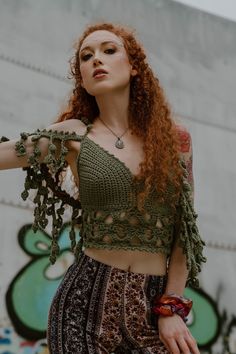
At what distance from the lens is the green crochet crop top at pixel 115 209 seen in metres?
1.58

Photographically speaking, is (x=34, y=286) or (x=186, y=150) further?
(x=34, y=286)

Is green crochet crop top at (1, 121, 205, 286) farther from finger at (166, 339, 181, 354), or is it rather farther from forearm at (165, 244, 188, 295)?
finger at (166, 339, 181, 354)

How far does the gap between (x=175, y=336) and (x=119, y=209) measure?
1.10ft

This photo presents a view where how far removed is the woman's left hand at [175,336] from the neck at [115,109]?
523mm

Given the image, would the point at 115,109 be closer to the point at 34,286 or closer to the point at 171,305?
the point at 171,305

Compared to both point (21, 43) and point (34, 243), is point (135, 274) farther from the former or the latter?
point (21, 43)

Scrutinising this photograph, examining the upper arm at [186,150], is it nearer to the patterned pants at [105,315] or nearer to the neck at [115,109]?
the neck at [115,109]

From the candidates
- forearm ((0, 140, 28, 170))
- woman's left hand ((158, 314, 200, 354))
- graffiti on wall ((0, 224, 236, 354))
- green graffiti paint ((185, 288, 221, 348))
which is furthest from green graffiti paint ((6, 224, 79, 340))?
woman's left hand ((158, 314, 200, 354))

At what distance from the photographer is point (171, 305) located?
1560 mm

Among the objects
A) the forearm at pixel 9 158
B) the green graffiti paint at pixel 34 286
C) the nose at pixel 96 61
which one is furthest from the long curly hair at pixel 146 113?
the green graffiti paint at pixel 34 286

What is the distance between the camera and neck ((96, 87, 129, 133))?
1734mm

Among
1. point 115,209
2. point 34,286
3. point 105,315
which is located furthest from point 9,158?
point 34,286

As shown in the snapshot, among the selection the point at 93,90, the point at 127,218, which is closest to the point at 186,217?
the point at 127,218

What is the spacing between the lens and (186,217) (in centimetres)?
161
